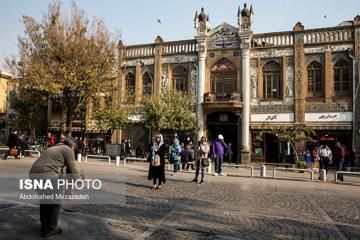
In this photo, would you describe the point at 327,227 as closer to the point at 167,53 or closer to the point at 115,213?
the point at 115,213

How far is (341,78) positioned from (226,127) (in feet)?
30.0

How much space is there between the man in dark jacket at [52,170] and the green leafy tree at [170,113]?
63.1 feet

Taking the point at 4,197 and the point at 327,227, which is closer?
the point at 327,227

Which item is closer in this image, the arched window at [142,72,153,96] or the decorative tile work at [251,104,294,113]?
the decorative tile work at [251,104,294,113]

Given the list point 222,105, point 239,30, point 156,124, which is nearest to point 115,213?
point 156,124

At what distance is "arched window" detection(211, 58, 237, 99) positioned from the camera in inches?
1062

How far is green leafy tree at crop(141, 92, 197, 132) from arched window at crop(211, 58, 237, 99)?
116 inches

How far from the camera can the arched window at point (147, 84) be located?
2994cm

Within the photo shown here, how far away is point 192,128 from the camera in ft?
84.4

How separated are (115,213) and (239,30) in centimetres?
2223

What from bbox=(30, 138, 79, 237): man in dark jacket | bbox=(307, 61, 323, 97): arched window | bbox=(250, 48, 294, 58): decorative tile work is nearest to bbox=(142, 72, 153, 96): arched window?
bbox=(250, 48, 294, 58): decorative tile work

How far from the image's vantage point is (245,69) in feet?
85.7

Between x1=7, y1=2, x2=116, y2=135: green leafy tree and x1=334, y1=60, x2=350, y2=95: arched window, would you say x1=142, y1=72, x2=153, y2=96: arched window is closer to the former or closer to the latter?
x1=7, y1=2, x2=116, y2=135: green leafy tree

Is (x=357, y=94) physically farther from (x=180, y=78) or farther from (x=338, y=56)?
(x=180, y=78)
